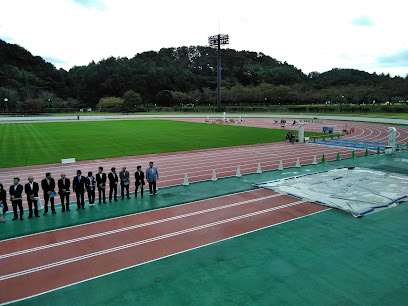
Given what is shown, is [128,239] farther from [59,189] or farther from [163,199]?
[59,189]

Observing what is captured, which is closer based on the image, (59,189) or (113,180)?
(59,189)

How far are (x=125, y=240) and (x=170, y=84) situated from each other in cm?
11364

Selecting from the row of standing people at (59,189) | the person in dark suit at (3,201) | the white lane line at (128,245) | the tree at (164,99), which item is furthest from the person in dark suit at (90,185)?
the tree at (164,99)

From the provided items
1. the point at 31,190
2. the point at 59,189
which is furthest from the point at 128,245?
the point at 31,190

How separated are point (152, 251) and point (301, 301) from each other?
12.8 ft

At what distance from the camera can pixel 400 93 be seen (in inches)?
3031

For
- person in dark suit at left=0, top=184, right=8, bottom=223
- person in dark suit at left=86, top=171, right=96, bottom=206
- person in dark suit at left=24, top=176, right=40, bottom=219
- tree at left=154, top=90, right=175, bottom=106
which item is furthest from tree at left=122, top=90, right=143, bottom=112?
person in dark suit at left=0, top=184, right=8, bottom=223

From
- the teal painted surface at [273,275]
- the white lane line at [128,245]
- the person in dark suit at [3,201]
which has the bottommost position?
the teal painted surface at [273,275]

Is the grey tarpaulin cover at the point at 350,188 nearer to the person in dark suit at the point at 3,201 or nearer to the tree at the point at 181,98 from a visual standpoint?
the person in dark suit at the point at 3,201

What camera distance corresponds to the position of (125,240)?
8820mm

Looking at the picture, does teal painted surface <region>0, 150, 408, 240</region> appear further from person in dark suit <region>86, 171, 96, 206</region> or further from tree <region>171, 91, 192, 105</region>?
tree <region>171, 91, 192, 105</region>

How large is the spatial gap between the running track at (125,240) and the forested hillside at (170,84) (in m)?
77.3

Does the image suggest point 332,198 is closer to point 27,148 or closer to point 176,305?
point 176,305

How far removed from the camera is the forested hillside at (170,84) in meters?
87.2
